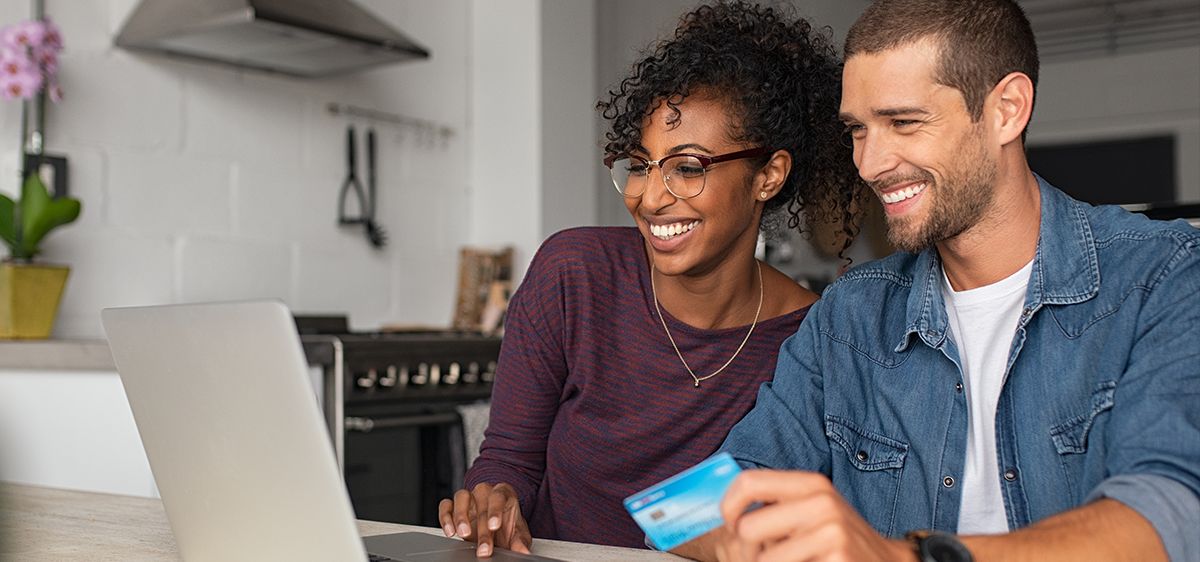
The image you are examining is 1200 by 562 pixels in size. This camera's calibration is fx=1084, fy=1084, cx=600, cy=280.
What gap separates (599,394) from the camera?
1496 mm

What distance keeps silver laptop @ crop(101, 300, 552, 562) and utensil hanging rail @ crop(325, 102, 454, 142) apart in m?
2.28

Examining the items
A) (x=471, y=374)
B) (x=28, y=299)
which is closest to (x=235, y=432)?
(x=28, y=299)

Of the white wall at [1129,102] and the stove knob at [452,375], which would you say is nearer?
the stove knob at [452,375]

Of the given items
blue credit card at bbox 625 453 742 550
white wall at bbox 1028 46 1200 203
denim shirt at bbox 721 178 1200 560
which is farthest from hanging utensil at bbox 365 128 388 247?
white wall at bbox 1028 46 1200 203

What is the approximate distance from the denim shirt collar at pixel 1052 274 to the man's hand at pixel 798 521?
18.5 inches

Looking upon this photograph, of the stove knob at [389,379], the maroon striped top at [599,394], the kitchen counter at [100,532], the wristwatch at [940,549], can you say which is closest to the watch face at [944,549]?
the wristwatch at [940,549]

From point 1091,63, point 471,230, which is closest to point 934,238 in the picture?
point 471,230

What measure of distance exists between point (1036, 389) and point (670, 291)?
0.56m

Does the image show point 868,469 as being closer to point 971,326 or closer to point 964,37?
point 971,326

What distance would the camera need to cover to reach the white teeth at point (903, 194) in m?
1.18

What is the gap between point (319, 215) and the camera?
310 cm

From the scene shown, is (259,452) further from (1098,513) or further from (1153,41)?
(1153,41)

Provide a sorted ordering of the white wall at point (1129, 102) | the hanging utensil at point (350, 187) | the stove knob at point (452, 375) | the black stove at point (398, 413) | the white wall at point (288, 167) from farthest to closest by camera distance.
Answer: the white wall at point (1129, 102)
the hanging utensil at point (350, 187)
the stove knob at point (452, 375)
the white wall at point (288, 167)
the black stove at point (398, 413)

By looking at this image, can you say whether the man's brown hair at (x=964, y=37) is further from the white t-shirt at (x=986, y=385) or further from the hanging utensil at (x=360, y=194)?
the hanging utensil at (x=360, y=194)
